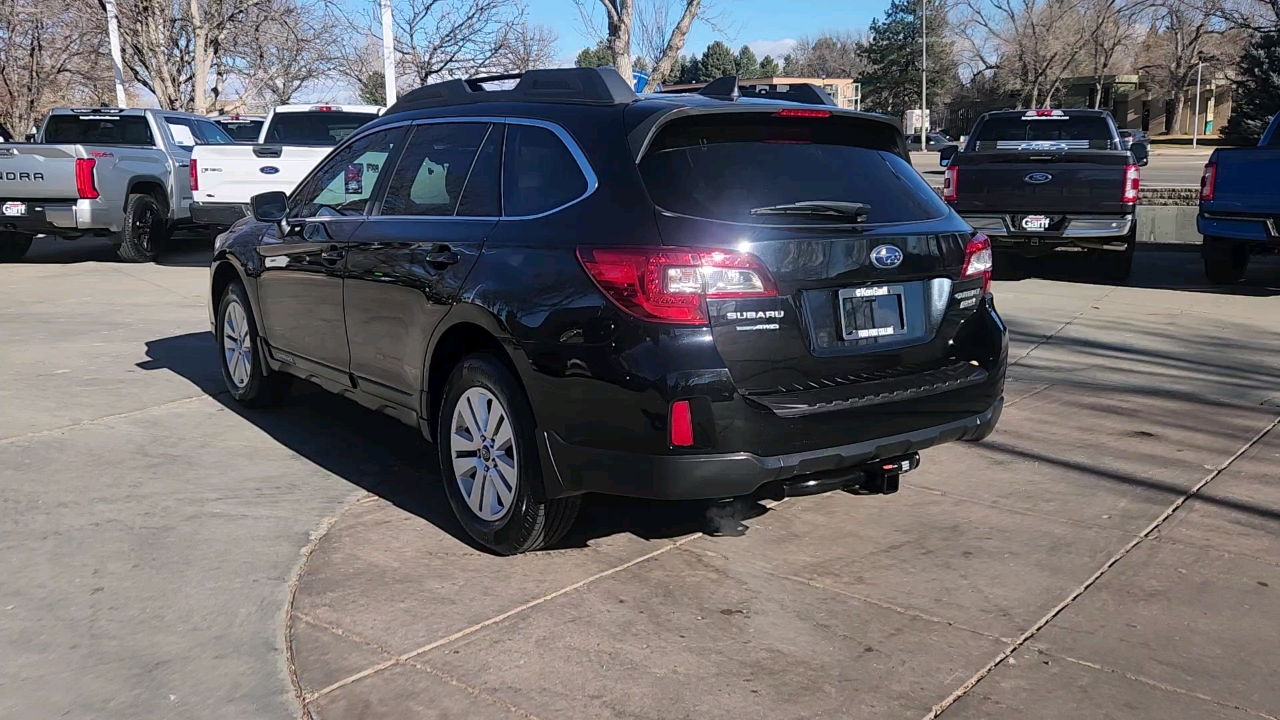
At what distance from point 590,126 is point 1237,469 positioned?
350cm

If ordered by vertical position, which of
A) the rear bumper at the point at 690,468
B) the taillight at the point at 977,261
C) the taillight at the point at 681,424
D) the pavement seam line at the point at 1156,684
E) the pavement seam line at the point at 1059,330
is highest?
the taillight at the point at 977,261

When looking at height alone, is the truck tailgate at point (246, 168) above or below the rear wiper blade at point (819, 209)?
above

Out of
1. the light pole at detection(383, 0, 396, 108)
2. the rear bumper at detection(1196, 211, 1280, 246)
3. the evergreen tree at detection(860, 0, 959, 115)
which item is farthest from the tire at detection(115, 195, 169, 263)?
the evergreen tree at detection(860, 0, 959, 115)

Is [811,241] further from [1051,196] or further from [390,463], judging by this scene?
[1051,196]

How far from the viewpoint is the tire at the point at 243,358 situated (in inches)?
248

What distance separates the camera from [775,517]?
474 centimetres

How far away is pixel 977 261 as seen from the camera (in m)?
4.39

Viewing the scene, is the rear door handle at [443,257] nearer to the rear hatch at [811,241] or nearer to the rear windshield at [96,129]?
the rear hatch at [811,241]

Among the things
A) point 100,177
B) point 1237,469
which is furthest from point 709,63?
point 1237,469

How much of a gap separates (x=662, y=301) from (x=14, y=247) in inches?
561

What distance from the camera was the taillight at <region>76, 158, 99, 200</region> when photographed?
12906 millimetres

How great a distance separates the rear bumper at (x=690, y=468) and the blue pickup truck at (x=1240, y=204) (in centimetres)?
781

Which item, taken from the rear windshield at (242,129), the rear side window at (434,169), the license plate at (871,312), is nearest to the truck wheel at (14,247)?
the rear windshield at (242,129)

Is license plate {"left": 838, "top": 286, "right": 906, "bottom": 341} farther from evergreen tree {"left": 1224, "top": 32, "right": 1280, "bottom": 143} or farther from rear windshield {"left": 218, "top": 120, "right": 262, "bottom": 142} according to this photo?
evergreen tree {"left": 1224, "top": 32, "right": 1280, "bottom": 143}
